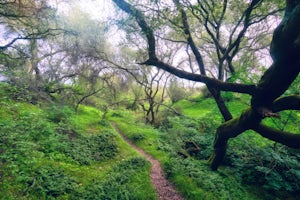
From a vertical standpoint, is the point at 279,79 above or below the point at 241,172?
above

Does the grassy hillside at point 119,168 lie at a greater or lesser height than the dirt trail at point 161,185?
greater

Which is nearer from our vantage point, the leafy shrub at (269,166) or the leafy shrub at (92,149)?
the leafy shrub at (269,166)

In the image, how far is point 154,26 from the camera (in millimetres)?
6707

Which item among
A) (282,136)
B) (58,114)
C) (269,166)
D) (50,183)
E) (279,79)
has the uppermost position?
(279,79)

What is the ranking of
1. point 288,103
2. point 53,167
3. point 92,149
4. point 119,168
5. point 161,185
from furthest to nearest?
point 92,149 → point 119,168 → point 161,185 → point 53,167 → point 288,103

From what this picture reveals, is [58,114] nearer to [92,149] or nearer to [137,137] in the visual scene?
[92,149]

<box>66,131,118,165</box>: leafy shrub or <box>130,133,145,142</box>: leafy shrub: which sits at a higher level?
<box>130,133,145,142</box>: leafy shrub

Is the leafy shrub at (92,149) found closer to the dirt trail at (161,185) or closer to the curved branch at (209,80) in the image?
the dirt trail at (161,185)

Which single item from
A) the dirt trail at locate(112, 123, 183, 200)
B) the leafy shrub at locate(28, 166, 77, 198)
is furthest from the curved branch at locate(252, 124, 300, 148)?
the leafy shrub at locate(28, 166, 77, 198)

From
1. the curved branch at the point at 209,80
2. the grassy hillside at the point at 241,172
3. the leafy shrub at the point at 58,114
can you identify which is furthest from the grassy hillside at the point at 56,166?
the curved branch at the point at 209,80

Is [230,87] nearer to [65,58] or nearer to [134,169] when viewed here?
[134,169]

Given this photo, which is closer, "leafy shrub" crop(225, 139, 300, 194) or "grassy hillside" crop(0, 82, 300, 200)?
"grassy hillside" crop(0, 82, 300, 200)

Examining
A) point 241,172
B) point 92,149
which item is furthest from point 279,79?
point 92,149

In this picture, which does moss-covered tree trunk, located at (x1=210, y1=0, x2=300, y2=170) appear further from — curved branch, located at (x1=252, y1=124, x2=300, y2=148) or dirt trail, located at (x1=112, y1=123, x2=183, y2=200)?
dirt trail, located at (x1=112, y1=123, x2=183, y2=200)
